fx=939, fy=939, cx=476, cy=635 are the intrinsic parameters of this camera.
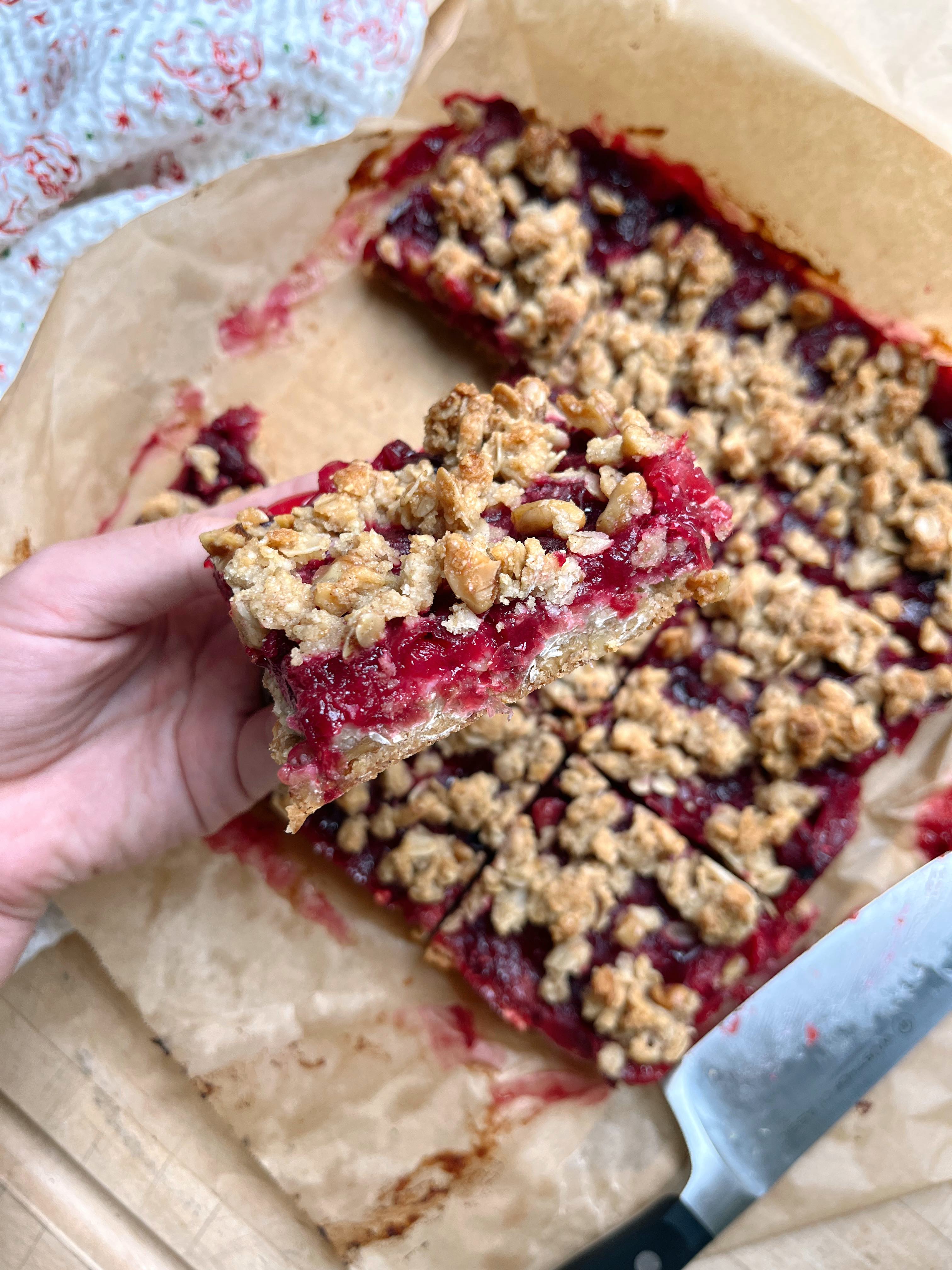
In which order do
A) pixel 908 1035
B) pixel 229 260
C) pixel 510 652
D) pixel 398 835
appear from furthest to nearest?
1. pixel 229 260
2. pixel 398 835
3. pixel 908 1035
4. pixel 510 652

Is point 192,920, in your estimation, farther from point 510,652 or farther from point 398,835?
point 510,652

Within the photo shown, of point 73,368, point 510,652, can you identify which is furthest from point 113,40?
point 510,652

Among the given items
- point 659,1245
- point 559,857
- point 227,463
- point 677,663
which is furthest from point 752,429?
point 659,1245

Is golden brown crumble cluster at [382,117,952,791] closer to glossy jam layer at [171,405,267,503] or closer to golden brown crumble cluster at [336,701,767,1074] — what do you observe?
golden brown crumble cluster at [336,701,767,1074]

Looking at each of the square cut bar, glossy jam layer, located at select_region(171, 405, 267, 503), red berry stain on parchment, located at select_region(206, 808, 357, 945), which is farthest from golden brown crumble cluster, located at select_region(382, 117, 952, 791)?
red berry stain on parchment, located at select_region(206, 808, 357, 945)

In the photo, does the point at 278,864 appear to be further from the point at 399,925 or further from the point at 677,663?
the point at 677,663

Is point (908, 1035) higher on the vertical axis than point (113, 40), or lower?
lower
